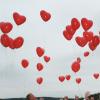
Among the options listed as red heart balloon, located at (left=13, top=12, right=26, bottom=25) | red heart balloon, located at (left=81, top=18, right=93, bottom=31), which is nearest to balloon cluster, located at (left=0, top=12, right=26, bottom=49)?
red heart balloon, located at (left=13, top=12, right=26, bottom=25)

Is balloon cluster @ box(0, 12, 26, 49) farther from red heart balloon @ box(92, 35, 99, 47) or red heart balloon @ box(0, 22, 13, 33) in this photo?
red heart balloon @ box(92, 35, 99, 47)

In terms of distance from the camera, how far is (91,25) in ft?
49.8

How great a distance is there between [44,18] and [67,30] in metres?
1.58

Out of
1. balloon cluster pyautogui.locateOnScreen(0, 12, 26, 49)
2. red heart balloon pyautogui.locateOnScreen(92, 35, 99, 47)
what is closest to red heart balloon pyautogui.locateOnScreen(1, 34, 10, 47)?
balloon cluster pyautogui.locateOnScreen(0, 12, 26, 49)

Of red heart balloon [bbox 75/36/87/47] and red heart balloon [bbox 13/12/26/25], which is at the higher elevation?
red heart balloon [bbox 13/12/26/25]

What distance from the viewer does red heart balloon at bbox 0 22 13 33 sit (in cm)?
1460

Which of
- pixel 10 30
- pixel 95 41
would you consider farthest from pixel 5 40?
pixel 95 41

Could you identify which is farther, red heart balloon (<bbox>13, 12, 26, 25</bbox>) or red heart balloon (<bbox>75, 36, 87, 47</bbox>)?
red heart balloon (<bbox>75, 36, 87, 47</bbox>)

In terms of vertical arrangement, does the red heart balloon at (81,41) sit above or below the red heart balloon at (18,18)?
below

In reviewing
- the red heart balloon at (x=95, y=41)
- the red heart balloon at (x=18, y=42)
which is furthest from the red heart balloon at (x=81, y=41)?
the red heart balloon at (x=18, y=42)

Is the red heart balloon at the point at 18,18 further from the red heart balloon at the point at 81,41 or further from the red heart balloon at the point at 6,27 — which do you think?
the red heart balloon at the point at 81,41

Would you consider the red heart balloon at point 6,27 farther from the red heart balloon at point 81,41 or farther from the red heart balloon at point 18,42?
the red heart balloon at point 81,41

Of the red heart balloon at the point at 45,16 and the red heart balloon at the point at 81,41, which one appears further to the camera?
the red heart balloon at the point at 81,41

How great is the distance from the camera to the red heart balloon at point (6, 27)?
14602mm
